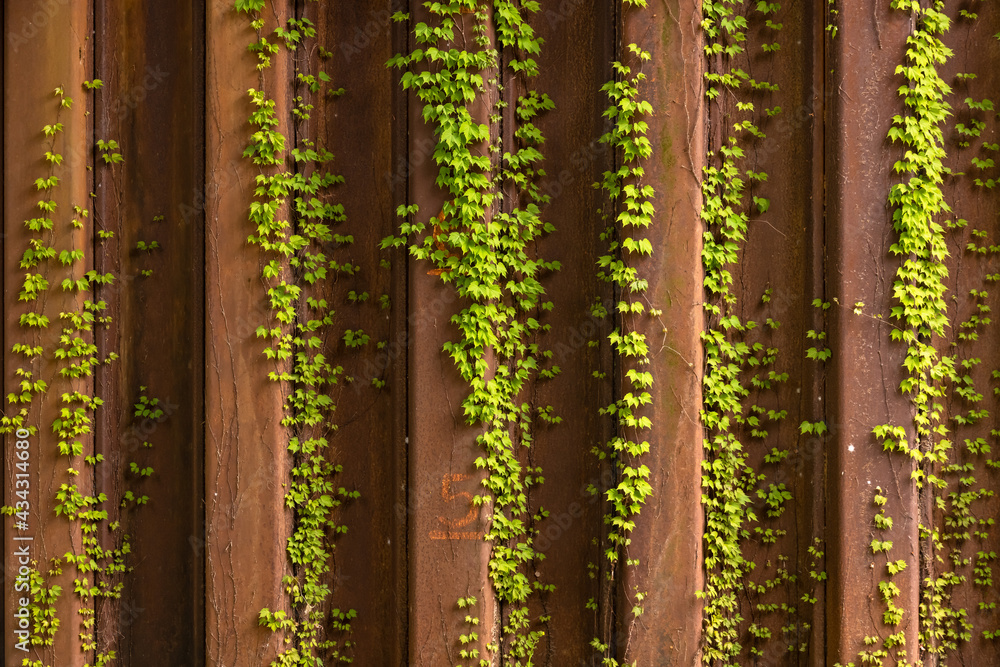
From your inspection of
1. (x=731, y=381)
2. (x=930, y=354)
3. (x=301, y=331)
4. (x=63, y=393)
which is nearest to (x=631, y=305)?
(x=731, y=381)

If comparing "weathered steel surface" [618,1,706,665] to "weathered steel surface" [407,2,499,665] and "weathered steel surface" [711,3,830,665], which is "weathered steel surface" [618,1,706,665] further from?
"weathered steel surface" [407,2,499,665]

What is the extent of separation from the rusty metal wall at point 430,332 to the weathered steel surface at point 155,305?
0.02m

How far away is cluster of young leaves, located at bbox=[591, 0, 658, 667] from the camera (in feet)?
13.6

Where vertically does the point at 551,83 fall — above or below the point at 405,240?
above

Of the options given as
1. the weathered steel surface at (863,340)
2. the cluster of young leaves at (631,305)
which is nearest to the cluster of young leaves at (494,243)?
the cluster of young leaves at (631,305)

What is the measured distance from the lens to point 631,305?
13.7 ft

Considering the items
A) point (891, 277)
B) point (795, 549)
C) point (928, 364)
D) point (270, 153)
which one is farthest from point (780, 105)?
point (270, 153)

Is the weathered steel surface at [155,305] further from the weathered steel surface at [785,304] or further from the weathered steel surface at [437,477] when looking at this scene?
the weathered steel surface at [785,304]

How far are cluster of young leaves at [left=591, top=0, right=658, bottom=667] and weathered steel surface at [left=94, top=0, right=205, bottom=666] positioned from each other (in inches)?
131

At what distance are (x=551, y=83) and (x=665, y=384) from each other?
8.38 ft

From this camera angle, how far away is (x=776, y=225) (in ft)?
14.6

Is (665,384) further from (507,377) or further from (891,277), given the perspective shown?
(891,277)

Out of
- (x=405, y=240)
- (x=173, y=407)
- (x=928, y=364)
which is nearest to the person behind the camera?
(x=928, y=364)

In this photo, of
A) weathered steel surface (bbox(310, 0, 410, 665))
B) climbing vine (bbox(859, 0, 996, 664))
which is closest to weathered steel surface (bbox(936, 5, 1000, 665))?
climbing vine (bbox(859, 0, 996, 664))
